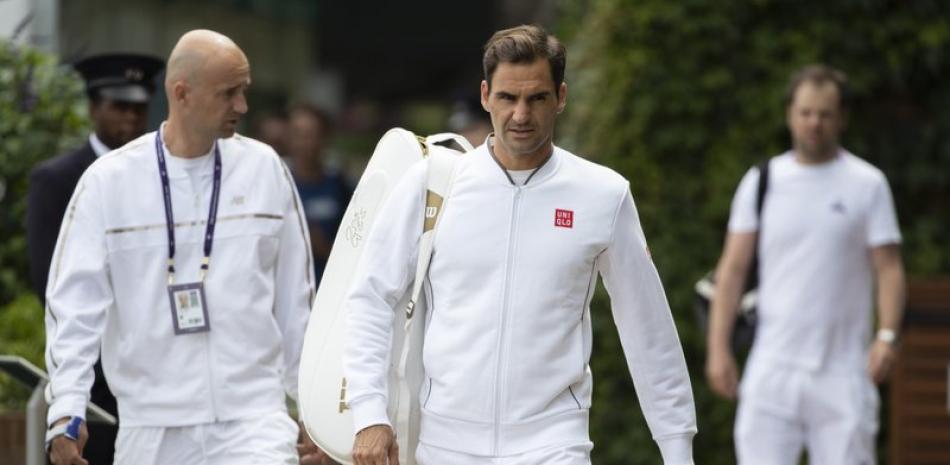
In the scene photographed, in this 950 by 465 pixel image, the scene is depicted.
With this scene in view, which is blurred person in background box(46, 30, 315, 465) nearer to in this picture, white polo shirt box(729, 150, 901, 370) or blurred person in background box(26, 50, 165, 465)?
blurred person in background box(26, 50, 165, 465)

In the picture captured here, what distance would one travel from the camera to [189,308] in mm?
6570

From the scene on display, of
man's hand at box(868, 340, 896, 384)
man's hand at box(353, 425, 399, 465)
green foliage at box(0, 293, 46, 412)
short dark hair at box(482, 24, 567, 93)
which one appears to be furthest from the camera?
man's hand at box(868, 340, 896, 384)

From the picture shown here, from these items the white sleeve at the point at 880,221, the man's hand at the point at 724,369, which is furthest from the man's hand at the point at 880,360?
the man's hand at the point at 724,369

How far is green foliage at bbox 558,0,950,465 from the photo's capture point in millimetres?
11758

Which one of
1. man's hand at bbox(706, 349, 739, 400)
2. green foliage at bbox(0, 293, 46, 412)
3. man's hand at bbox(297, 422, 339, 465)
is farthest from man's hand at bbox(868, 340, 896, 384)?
green foliage at bbox(0, 293, 46, 412)

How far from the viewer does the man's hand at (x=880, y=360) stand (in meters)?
9.52

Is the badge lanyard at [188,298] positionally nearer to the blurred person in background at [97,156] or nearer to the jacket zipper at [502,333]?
the blurred person in background at [97,156]

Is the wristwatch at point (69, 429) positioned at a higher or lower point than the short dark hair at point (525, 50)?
lower

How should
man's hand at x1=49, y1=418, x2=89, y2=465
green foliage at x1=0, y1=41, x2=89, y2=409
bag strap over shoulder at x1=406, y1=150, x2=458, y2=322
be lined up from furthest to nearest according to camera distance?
1. green foliage at x1=0, y1=41, x2=89, y2=409
2. man's hand at x1=49, y1=418, x2=89, y2=465
3. bag strap over shoulder at x1=406, y1=150, x2=458, y2=322

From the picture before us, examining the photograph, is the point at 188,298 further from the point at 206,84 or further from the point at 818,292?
the point at 818,292

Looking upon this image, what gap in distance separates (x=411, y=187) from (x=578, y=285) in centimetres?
59

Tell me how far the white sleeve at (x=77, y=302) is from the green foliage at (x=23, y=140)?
8.39ft

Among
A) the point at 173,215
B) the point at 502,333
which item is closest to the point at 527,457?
the point at 502,333

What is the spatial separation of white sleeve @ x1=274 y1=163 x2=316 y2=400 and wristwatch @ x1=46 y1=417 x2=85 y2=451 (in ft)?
2.74
